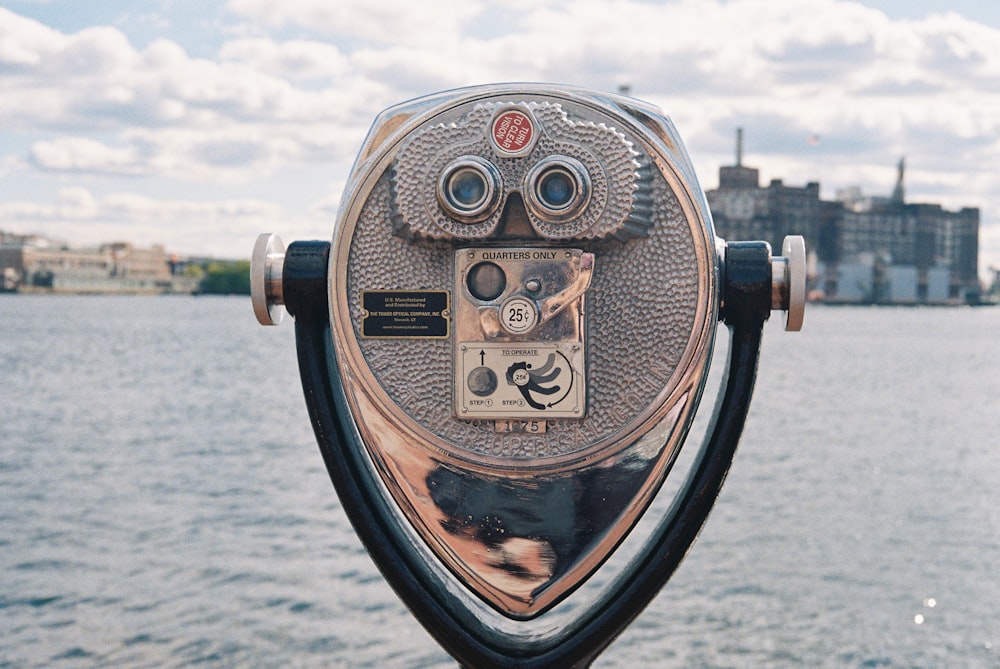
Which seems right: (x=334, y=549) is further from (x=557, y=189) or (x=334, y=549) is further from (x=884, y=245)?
(x=884, y=245)

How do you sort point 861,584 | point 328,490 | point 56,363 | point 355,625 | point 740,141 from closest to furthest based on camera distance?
point 355,625 < point 861,584 < point 328,490 < point 56,363 < point 740,141

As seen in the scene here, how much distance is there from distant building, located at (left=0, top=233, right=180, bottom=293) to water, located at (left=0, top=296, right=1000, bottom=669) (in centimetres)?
7456

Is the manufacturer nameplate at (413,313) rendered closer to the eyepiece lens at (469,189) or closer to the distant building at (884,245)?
the eyepiece lens at (469,189)

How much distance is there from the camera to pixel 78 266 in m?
96.8

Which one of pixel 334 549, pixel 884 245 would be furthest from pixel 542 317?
pixel 884 245

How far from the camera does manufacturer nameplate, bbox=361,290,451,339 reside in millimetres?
1924

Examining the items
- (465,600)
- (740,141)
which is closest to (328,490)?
(465,600)

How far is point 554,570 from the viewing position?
6.44 ft

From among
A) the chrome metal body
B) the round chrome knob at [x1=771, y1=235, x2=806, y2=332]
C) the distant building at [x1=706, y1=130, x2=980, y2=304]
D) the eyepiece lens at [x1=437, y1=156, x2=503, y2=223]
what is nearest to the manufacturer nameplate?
the chrome metal body

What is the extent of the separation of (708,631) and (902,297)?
88.2 m

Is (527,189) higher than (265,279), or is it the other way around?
(527,189)

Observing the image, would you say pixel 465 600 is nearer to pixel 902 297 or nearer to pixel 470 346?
pixel 470 346

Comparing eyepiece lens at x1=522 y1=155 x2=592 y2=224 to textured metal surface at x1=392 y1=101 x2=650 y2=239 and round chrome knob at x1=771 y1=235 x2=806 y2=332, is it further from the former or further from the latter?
round chrome knob at x1=771 y1=235 x2=806 y2=332

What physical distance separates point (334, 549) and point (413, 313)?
7.93 metres
